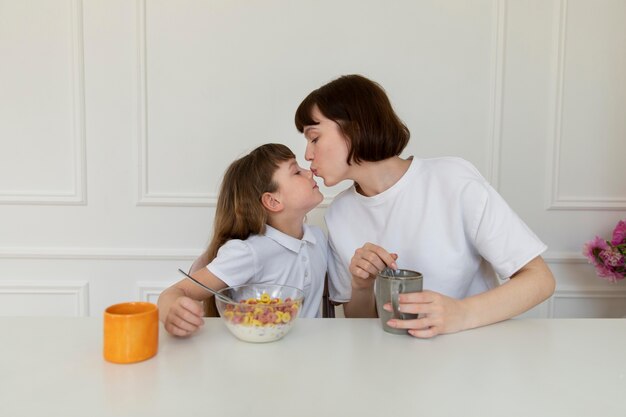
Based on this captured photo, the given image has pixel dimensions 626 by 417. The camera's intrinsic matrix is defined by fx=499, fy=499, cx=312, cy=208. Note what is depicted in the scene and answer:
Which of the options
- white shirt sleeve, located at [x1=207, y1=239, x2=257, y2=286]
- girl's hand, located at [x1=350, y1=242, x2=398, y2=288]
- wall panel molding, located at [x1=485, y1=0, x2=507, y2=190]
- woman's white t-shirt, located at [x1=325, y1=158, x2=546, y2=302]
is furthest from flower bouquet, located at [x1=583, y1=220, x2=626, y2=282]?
white shirt sleeve, located at [x1=207, y1=239, x2=257, y2=286]

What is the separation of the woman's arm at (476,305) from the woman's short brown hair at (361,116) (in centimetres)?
47

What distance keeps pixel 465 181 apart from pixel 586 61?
113 centimetres

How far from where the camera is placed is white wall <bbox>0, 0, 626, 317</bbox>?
1961 mm

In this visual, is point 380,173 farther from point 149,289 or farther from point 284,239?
point 149,289

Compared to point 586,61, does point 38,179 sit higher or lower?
lower

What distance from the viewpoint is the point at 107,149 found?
1999 millimetres

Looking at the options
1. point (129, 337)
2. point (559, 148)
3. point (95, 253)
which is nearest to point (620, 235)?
point (559, 148)

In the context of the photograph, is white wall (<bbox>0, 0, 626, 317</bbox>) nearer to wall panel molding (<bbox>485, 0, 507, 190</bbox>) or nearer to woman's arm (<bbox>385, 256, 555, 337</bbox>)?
wall panel molding (<bbox>485, 0, 507, 190</bbox>)

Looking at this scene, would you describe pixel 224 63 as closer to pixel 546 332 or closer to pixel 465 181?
pixel 465 181

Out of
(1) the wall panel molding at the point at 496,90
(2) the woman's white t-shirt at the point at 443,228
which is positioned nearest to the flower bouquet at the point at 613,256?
(1) the wall panel molding at the point at 496,90

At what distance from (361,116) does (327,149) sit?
4.9 inches

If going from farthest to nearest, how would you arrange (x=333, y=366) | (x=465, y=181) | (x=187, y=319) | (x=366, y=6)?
1. (x=366, y=6)
2. (x=465, y=181)
3. (x=187, y=319)
4. (x=333, y=366)

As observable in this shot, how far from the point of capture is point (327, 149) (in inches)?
52.8

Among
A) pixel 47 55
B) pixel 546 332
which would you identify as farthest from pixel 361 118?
pixel 47 55
